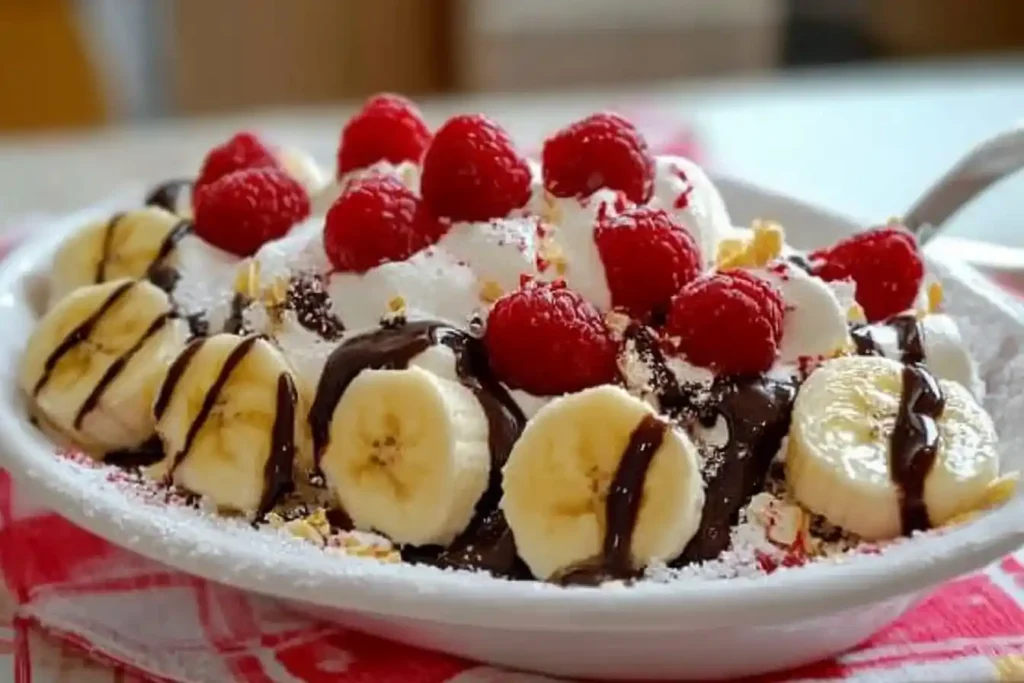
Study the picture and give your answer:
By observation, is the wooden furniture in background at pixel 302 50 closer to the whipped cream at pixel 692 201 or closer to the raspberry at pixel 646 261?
the whipped cream at pixel 692 201

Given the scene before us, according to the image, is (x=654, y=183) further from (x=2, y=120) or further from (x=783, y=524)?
(x=2, y=120)

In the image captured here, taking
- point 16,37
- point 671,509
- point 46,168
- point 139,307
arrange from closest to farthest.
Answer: point 671,509, point 139,307, point 46,168, point 16,37

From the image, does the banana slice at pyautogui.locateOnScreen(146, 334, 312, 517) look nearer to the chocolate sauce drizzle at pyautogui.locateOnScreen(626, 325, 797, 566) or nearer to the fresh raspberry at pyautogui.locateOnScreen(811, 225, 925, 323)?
the chocolate sauce drizzle at pyautogui.locateOnScreen(626, 325, 797, 566)

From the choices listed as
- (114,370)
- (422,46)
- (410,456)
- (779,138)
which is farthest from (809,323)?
(422,46)

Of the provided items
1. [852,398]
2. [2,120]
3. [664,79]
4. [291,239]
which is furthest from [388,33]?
[852,398]

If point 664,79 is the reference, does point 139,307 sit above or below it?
above

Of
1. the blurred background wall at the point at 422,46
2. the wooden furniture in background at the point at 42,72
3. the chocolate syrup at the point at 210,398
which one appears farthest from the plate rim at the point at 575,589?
the blurred background wall at the point at 422,46
